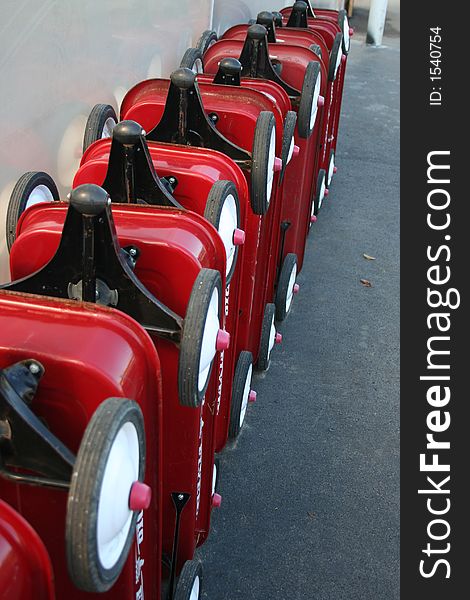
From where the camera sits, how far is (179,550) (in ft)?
6.37

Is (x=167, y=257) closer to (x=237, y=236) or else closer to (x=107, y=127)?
(x=237, y=236)

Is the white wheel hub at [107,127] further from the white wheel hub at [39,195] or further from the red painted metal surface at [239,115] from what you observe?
the white wheel hub at [39,195]

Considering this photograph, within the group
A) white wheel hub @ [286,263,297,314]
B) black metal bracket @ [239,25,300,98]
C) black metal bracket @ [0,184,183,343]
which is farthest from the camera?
white wheel hub @ [286,263,297,314]

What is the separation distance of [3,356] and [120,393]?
0.19m

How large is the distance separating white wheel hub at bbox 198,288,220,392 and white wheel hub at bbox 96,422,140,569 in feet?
0.99

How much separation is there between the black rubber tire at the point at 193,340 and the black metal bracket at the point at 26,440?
30cm

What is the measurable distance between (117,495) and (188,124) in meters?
1.23

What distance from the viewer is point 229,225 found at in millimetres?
1888

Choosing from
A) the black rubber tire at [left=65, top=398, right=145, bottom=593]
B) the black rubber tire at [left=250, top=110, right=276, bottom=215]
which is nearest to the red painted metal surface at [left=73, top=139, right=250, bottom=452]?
the black rubber tire at [left=250, top=110, right=276, bottom=215]

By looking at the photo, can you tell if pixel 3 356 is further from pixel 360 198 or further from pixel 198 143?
pixel 360 198

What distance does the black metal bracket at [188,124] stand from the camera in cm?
199

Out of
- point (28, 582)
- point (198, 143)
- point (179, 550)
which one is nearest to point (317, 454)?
point (179, 550)

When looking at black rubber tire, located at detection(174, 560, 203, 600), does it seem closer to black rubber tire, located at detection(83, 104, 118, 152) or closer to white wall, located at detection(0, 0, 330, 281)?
white wall, located at detection(0, 0, 330, 281)

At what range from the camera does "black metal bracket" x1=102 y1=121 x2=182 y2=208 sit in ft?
5.48
